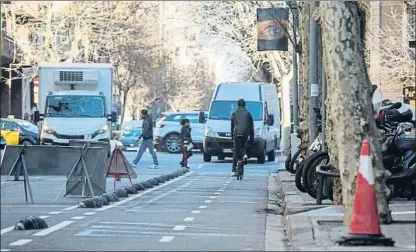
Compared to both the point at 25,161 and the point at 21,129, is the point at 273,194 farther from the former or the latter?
the point at 21,129

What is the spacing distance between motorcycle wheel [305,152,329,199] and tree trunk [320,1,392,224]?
4.12 m

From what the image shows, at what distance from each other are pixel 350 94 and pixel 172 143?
3348 centimetres

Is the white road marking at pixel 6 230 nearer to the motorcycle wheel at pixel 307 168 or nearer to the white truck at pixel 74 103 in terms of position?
the motorcycle wheel at pixel 307 168

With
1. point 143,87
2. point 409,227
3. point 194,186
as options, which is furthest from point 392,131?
point 143,87

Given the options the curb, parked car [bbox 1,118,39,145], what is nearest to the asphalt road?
the curb

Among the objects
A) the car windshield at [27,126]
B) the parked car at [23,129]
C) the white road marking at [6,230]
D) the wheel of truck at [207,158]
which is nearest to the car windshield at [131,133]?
the car windshield at [27,126]

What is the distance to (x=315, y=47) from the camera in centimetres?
2038

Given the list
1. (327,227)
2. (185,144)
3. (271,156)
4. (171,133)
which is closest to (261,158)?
(271,156)

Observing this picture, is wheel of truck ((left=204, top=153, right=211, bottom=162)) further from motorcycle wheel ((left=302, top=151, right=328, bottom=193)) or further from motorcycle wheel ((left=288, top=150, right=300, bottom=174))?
motorcycle wheel ((left=302, top=151, right=328, bottom=193))

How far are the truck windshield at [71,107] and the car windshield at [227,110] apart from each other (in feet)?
16.9

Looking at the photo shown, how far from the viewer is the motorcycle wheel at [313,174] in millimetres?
15703

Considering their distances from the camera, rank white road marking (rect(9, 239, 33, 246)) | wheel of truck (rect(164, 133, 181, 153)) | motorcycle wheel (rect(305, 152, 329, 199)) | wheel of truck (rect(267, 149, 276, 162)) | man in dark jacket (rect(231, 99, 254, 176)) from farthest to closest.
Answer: wheel of truck (rect(164, 133, 181, 153)), wheel of truck (rect(267, 149, 276, 162)), man in dark jacket (rect(231, 99, 254, 176)), motorcycle wheel (rect(305, 152, 329, 199)), white road marking (rect(9, 239, 33, 246))

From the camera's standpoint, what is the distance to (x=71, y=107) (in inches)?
1227

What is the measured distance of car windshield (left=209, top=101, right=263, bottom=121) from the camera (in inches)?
1373
